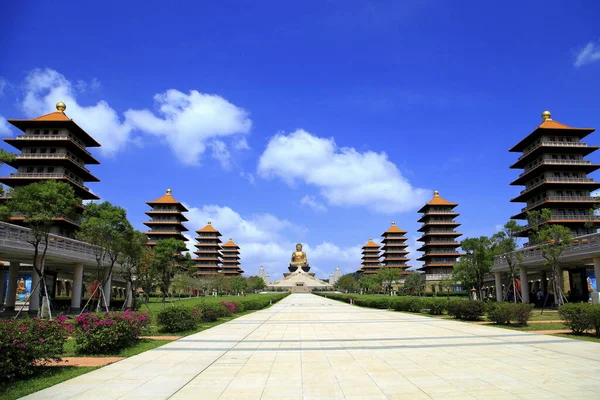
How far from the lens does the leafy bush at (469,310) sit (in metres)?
24.1

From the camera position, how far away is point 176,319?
60.3ft

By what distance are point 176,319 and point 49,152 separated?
40.9 meters

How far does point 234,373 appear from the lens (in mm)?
9938

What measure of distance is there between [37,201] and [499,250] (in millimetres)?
35470

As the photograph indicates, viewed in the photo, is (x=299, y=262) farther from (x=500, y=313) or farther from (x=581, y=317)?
(x=581, y=317)

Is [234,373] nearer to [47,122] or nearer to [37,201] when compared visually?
[37,201]

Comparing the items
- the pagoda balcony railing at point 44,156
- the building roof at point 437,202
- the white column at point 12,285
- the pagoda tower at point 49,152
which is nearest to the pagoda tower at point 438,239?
the building roof at point 437,202

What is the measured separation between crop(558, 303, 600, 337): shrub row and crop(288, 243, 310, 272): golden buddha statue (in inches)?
5172

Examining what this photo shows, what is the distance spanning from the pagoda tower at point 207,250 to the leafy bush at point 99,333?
94066mm

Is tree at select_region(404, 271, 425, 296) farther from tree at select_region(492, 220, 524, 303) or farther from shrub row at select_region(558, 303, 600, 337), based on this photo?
shrub row at select_region(558, 303, 600, 337)

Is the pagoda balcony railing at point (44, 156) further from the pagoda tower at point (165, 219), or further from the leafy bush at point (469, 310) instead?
the leafy bush at point (469, 310)

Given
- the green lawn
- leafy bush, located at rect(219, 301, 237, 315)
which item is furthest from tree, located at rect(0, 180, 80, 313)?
the green lawn

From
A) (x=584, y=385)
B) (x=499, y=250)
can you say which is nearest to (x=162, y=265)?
(x=499, y=250)

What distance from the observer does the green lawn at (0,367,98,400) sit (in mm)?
8015
